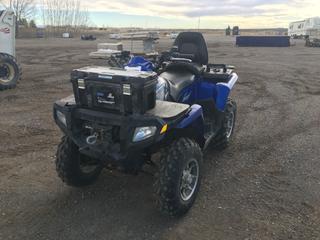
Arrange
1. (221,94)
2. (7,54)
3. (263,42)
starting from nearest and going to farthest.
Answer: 1. (221,94)
2. (7,54)
3. (263,42)

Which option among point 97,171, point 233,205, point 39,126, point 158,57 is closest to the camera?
point 233,205

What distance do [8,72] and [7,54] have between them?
1.61 ft

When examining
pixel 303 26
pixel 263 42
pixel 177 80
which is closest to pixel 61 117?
pixel 177 80

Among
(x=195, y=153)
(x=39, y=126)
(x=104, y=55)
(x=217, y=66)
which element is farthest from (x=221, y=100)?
(x=104, y=55)

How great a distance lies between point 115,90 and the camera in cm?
357

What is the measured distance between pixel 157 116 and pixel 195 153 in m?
0.68

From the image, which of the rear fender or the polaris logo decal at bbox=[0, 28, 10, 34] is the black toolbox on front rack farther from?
the polaris logo decal at bbox=[0, 28, 10, 34]

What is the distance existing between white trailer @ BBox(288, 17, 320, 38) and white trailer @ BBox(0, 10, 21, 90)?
43.6 meters

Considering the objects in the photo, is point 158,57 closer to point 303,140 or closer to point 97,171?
point 97,171

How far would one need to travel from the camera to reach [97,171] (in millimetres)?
4629

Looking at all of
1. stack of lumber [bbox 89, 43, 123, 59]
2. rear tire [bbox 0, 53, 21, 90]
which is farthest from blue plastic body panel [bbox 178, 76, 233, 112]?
stack of lumber [bbox 89, 43, 123, 59]

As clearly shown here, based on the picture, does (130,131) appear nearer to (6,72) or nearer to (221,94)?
(221,94)

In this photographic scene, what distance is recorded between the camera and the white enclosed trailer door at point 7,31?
10445 millimetres

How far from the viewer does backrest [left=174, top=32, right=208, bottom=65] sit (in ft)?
18.6
